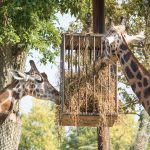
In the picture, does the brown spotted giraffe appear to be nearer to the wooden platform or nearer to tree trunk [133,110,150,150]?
the wooden platform

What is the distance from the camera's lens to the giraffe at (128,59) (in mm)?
8414

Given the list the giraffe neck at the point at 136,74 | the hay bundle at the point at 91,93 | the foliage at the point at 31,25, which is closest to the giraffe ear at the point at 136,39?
the giraffe neck at the point at 136,74

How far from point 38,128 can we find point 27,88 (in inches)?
917

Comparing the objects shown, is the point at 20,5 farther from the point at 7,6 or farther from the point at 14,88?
the point at 14,88

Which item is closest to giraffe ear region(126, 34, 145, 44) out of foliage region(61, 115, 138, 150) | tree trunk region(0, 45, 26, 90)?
tree trunk region(0, 45, 26, 90)

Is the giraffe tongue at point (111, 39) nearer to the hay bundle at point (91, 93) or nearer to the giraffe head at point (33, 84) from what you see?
the hay bundle at point (91, 93)

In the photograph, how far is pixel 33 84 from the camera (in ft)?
33.7

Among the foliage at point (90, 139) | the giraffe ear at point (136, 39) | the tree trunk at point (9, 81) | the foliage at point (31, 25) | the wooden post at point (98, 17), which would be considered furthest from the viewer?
the foliage at point (90, 139)

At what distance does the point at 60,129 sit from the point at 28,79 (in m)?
1.35

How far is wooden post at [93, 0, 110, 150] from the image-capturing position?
10.5 meters

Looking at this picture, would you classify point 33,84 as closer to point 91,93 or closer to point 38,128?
point 91,93

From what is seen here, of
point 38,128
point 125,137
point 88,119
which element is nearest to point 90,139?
point 125,137

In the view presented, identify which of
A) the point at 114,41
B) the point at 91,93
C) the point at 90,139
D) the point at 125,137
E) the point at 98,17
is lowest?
the point at 90,139

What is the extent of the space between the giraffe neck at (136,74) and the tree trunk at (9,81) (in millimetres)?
3852
